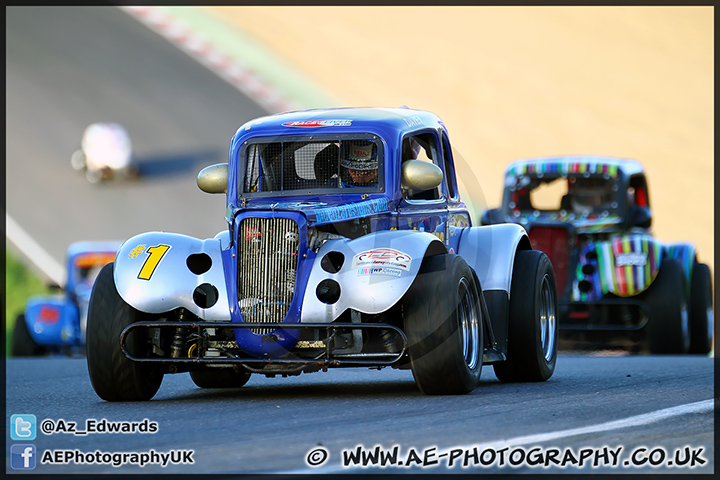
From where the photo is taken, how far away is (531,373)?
394 inches

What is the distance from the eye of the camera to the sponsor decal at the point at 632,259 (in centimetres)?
1550

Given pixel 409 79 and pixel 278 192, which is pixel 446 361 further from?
pixel 409 79

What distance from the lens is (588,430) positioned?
6527 mm

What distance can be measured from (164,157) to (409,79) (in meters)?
8.94

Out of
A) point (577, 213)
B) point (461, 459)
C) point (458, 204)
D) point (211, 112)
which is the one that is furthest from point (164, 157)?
point (461, 459)

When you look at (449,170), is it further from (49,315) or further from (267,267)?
(49,315)

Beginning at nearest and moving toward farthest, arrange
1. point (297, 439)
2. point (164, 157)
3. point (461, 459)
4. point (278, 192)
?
1. point (461, 459)
2. point (297, 439)
3. point (278, 192)
4. point (164, 157)

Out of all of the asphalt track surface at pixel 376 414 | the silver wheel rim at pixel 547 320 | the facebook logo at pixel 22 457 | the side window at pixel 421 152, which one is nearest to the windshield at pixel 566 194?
the asphalt track surface at pixel 376 414

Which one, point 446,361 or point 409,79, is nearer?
point 446,361

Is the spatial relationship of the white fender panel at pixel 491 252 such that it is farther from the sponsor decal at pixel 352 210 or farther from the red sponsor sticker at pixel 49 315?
the red sponsor sticker at pixel 49 315

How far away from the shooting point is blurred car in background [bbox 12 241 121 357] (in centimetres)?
1769

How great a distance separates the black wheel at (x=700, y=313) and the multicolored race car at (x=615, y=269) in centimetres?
1

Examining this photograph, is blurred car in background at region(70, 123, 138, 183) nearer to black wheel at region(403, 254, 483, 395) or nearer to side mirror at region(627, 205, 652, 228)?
side mirror at region(627, 205, 652, 228)

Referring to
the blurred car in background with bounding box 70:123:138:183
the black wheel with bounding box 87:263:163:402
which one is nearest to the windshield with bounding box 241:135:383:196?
the black wheel with bounding box 87:263:163:402
